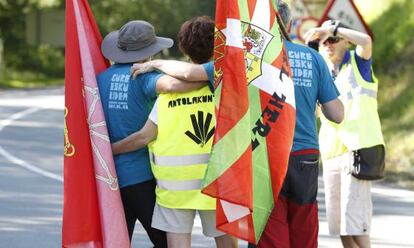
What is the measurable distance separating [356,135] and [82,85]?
221cm

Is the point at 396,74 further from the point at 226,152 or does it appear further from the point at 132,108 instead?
the point at 226,152

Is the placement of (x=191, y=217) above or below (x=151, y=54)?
below

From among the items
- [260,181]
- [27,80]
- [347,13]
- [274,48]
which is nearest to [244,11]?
[274,48]

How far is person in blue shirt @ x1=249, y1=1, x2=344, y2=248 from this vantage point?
6.70 meters

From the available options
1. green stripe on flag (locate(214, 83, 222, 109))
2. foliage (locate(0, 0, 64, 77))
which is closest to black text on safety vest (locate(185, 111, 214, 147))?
green stripe on flag (locate(214, 83, 222, 109))

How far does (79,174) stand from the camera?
6.74 m

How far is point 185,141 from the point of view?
6.60 meters

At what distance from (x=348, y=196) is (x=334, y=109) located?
1.49 m

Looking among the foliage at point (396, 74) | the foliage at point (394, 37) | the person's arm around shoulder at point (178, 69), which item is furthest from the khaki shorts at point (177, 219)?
the foliage at point (394, 37)

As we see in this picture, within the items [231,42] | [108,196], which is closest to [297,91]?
[231,42]

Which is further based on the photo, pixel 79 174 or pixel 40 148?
pixel 40 148

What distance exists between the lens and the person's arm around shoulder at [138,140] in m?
6.70

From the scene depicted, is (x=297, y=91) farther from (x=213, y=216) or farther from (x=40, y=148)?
(x=40, y=148)

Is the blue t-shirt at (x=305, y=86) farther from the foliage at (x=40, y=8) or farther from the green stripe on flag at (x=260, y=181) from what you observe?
the foliage at (x=40, y=8)
